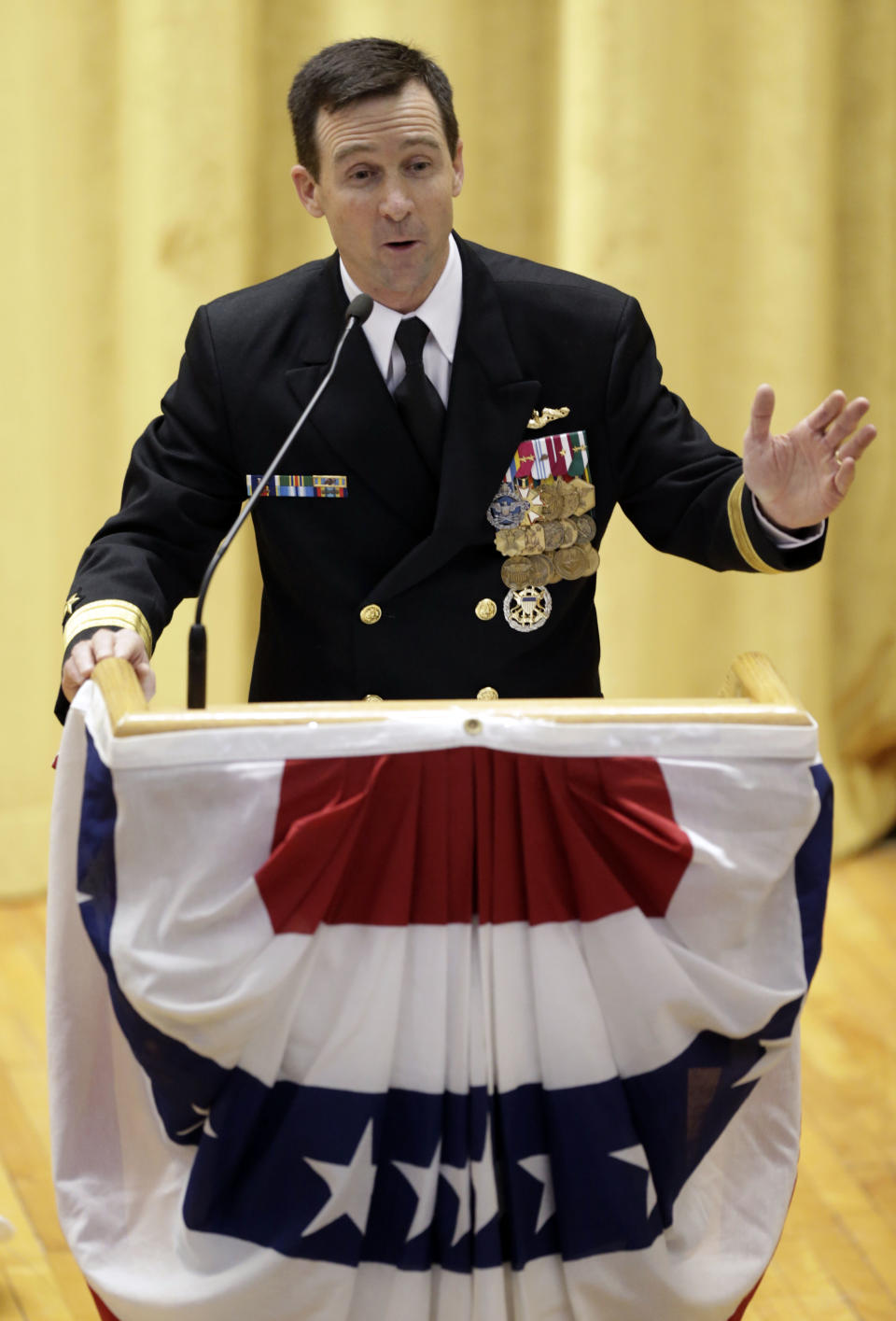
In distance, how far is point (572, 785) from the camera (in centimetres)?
116

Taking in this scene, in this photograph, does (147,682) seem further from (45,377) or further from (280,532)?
(45,377)

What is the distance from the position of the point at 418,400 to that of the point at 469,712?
0.54 m

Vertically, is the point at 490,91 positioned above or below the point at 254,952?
above

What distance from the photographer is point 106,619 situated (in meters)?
1.42

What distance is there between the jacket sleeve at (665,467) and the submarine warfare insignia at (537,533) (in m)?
0.07

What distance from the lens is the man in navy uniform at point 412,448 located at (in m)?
1.54

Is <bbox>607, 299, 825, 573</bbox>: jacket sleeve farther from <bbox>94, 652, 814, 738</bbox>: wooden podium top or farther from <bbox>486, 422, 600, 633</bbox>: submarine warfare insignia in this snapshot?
<bbox>94, 652, 814, 738</bbox>: wooden podium top

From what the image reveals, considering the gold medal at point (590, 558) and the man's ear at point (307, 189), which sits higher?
the man's ear at point (307, 189)

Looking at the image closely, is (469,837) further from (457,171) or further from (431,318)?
(457,171)

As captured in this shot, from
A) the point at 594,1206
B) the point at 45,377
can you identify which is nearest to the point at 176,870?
the point at 594,1206

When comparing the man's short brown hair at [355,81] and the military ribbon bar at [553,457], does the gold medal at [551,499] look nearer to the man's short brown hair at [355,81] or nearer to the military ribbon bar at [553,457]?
the military ribbon bar at [553,457]

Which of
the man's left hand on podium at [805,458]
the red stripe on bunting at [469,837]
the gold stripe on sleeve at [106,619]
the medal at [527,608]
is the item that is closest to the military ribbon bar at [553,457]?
the medal at [527,608]

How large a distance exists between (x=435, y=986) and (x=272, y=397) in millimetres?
712

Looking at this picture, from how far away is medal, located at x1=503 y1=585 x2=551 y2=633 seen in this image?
5.32ft
